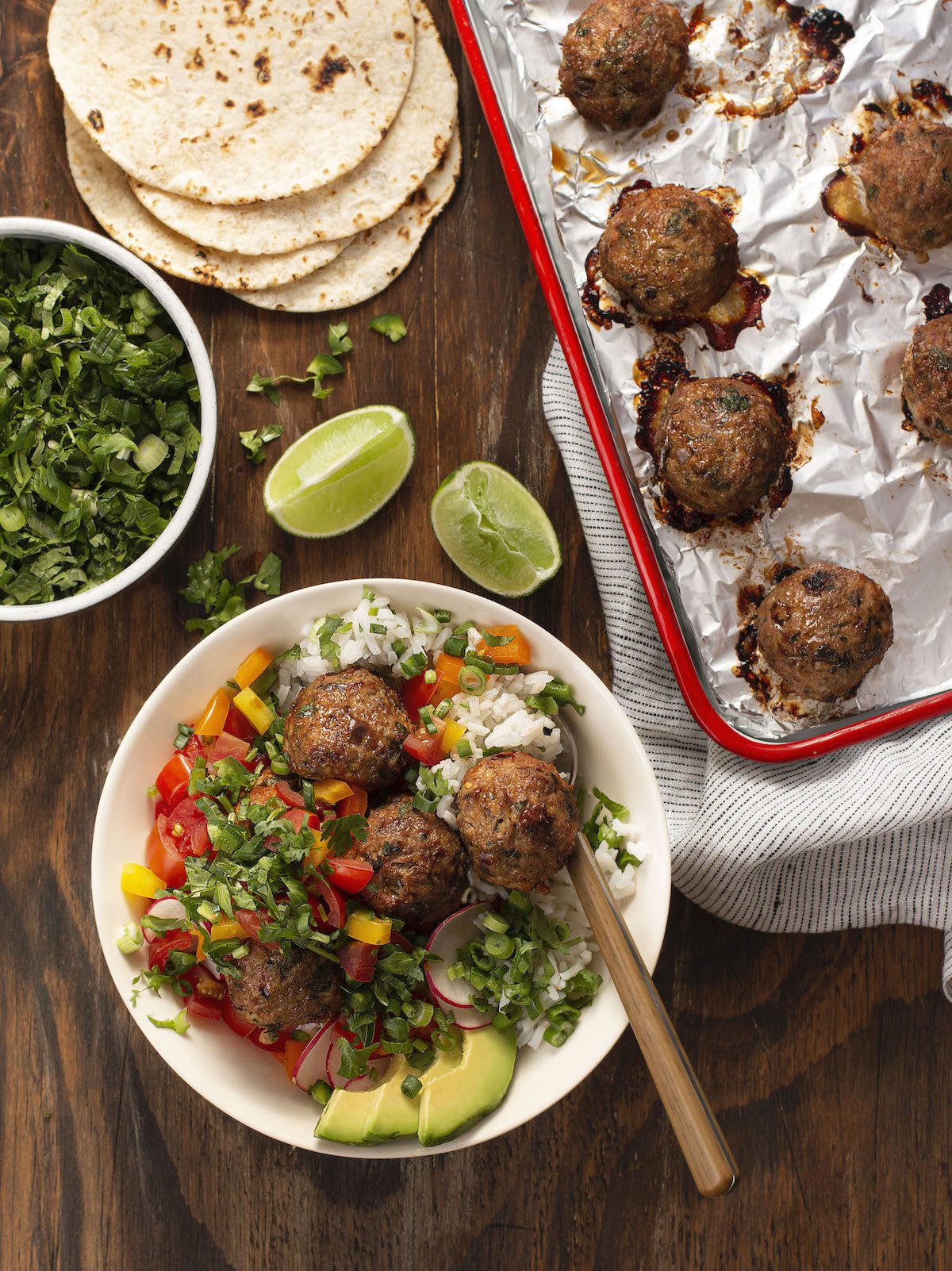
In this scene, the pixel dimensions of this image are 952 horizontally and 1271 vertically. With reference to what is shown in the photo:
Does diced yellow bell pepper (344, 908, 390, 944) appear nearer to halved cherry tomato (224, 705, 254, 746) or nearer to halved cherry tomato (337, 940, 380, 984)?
halved cherry tomato (337, 940, 380, 984)

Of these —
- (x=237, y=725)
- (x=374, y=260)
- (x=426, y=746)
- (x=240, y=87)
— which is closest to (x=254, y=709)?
(x=237, y=725)

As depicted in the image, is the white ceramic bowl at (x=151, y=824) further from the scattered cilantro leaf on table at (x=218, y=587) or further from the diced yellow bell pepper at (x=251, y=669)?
the scattered cilantro leaf on table at (x=218, y=587)

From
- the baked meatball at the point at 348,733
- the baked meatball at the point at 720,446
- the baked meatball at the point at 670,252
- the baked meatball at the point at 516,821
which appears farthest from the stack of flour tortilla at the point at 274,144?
the baked meatball at the point at 516,821

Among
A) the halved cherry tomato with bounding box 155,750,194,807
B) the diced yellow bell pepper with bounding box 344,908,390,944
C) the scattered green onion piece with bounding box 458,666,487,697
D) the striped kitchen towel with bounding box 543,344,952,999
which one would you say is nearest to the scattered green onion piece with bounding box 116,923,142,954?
the halved cherry tomato with bounding box 155,750,194,807

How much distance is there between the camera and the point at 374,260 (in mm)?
3438

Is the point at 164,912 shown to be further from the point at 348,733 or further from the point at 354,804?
the point at 348,733

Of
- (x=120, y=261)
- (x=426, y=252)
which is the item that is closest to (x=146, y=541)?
(x=120, y=261)

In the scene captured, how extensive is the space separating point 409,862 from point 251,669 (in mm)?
785

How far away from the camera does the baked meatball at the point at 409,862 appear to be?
8.80ft

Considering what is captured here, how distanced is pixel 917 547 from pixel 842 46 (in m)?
1.65

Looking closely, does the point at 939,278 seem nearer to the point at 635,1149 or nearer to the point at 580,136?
the point at 580,136

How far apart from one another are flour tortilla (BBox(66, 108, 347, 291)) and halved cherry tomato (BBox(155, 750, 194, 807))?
1.60 metres

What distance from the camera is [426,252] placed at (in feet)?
11.4

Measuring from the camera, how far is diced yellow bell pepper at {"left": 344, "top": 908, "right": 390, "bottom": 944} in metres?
2.66
